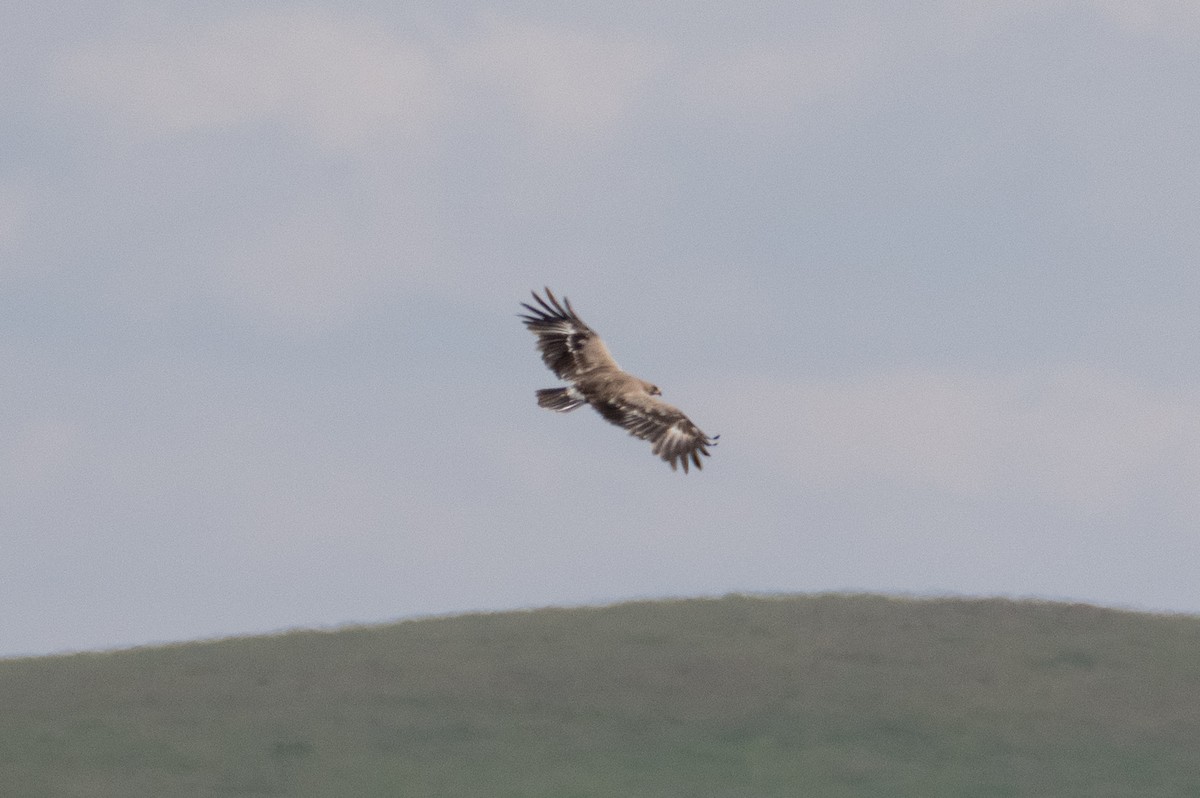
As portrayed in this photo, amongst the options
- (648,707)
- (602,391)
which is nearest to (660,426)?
(602,391)

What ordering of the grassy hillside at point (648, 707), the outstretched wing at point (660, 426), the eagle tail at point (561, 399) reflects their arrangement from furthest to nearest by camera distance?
1. the grassy hillside at point (648, 707)
2. the eagle tail at point (561, 399)
3. the outstretched wing at point (660, 426)

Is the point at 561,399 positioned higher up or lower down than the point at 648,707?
higher up

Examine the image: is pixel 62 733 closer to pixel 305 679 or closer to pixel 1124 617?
pixel 305 679

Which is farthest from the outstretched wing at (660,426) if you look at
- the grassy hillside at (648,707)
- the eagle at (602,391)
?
the grassy hillside at (648,707)

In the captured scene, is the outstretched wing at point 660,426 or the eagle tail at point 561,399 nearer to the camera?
the outstretched wing at point 660,426

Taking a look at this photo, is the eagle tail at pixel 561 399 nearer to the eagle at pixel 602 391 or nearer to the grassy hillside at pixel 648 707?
the eagle at pixel 602 391

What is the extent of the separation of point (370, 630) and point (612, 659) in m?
6.26

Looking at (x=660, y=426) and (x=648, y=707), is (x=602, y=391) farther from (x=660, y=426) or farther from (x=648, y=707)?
(x=648, y=707)

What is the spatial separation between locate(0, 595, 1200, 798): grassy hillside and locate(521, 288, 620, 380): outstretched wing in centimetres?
660

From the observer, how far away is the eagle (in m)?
22.4

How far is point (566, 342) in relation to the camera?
25328mm

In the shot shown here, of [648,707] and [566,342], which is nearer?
[566,342]

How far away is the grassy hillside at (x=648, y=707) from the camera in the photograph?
27.7 meters

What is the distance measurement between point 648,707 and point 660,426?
9.57 metres
